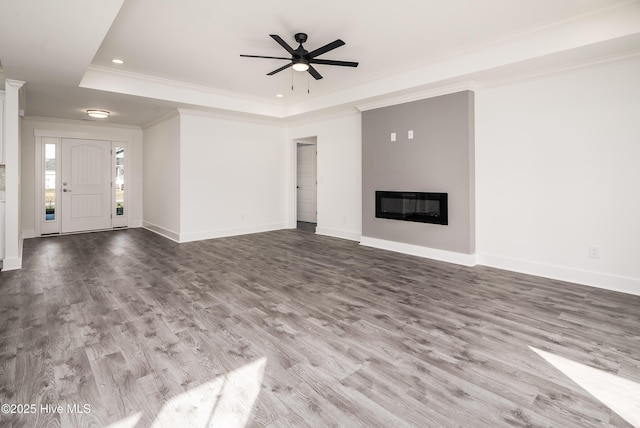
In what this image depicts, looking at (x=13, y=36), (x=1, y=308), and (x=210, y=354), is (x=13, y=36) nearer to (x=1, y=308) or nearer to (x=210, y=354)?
(x=1, y=308)

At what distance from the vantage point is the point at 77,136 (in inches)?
291

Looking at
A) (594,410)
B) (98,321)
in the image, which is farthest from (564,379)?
(98,321)

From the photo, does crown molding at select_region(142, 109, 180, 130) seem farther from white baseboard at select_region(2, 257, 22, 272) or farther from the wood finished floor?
white baseboard at select_region(2, 257, 22, 272)

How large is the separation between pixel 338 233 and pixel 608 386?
16.7 feet

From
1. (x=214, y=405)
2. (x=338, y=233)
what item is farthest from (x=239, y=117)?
(x=214, y=405)

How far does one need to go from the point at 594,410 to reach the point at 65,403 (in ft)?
9.06

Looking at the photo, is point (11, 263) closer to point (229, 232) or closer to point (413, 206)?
point (229, 232)

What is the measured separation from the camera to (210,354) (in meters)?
2.30

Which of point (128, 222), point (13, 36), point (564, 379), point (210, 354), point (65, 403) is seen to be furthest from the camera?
point (128, 222)

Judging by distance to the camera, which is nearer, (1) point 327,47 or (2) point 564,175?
(1) point 327,47

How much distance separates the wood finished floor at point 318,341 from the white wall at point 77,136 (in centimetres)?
324

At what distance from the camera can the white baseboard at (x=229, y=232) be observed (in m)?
6.39

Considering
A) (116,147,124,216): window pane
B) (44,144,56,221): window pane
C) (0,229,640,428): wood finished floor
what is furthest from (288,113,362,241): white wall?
(44,144,56,221): window pane

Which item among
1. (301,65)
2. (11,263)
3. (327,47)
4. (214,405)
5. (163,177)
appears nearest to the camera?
(214,405)
